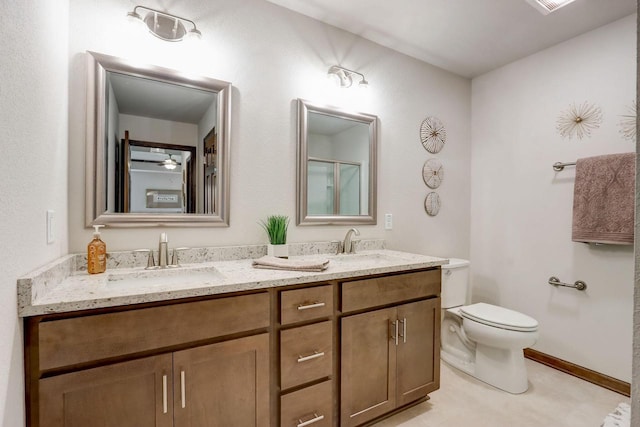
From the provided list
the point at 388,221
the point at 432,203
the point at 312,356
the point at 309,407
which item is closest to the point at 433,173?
the point at 432,203

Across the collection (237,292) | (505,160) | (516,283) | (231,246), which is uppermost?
(505,160)

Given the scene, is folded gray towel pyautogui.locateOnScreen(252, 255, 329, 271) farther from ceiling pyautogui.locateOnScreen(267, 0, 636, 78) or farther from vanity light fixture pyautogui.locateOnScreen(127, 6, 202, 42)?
ceiling pyautogui.locateOnScreen(267, 0, 636, 78)

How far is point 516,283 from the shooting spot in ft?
8.54

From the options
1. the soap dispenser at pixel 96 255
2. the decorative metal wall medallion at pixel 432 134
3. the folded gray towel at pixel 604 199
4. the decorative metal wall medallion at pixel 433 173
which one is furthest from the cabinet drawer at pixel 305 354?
the folded gray towel at pixel 604 199

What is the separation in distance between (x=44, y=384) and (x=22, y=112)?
82cm

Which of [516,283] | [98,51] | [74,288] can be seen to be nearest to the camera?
[74,288]

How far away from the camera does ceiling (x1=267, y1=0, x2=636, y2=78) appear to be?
6.24ft

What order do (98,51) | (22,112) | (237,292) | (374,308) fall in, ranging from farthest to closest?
(374,308) < (98,51) < (237,292) < (22,112)

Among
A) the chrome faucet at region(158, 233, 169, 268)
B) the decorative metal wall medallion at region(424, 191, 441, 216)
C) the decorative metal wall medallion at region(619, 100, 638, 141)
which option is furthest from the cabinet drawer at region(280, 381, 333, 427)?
the decorative metal wall medallion at region(619, 100, 638, 141)

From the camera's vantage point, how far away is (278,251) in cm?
175

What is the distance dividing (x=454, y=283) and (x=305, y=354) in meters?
1.57

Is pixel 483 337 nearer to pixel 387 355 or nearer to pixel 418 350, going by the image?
pixel 418 350

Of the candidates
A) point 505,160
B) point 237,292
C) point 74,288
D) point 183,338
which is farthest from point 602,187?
point 74,288

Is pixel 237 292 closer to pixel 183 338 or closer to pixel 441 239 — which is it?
pixel 183 338
